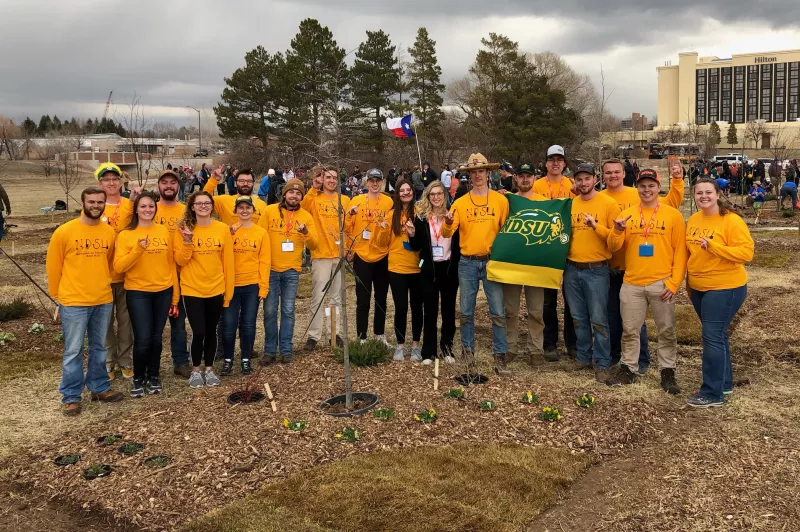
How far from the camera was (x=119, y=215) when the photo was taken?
7070 mm

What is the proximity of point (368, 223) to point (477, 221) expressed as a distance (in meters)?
1.52

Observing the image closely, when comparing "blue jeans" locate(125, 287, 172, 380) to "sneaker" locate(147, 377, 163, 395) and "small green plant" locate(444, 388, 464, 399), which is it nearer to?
"sneaker" locate(147, 377, 163, 395)

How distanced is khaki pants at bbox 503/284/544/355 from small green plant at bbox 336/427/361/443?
8.35 feet

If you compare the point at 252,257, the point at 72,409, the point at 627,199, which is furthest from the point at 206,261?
the point at 627,199

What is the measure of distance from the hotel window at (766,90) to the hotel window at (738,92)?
3707 millimetres

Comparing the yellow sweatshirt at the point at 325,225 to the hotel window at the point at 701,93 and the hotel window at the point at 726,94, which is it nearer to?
the hotel window at the point at 701,93

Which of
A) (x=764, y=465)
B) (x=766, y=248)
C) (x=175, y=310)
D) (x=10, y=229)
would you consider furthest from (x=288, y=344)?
(x=10, y=229)

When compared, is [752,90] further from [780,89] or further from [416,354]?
[416,354]

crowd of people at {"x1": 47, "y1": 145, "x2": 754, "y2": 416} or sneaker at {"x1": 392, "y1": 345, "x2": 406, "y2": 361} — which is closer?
crowd of people at {"x1": 47, "y1": 145, "x2": 754, "y2": 416}

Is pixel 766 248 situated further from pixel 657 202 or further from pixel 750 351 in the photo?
pixel 657 202

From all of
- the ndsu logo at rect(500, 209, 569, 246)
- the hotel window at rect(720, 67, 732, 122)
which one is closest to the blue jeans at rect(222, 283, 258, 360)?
the ndsu logo at rect(500, 209, 569, 246)

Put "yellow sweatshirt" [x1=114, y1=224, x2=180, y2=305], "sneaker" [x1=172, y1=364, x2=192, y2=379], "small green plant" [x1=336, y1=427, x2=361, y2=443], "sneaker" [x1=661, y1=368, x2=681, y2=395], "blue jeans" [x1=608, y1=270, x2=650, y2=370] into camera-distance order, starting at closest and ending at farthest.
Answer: "small green plant" [x1=336, y1=427, x2=361, y2=443], "yellow sweatshirt" [x1=114, y1=224, x2=180, y2=305], "sneaker" [x1=661, y1=368, x2=681, y2=395], "blue jeans" [x1=608, y1=270, x2=650, y2=370], "sneaker" [x1=172, y1=364, x2=192, y2=379]

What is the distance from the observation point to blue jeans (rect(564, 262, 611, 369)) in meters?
6.76

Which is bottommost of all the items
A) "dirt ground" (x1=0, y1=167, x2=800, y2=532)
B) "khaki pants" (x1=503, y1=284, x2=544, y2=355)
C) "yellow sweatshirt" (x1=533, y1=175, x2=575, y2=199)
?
"dirt ground" (x1=0, y1=167, x2=800, y2=532)
